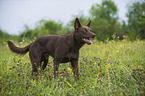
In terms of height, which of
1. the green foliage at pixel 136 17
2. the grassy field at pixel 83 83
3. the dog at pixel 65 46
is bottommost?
the grassy field at pixel 83 83

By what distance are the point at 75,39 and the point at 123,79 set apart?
5.30 ft

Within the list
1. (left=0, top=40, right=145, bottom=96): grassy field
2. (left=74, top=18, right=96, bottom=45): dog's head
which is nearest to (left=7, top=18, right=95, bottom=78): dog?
(left=74, top=18, right=96, bottom=45): dog's head

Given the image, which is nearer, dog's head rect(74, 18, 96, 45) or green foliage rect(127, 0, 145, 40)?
dog's head rect(74, 18, 96, 45)

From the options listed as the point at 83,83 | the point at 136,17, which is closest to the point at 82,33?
the point at 83,83

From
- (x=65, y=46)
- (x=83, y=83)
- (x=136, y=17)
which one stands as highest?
(x=136, y=17)

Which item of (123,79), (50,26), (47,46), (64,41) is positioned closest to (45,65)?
(47,46)

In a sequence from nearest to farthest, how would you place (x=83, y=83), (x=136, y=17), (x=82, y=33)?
(x=83, y=83)
(x=82, y=33)
(x=136, y=17)

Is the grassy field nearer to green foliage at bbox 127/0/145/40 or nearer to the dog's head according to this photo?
the dog's head

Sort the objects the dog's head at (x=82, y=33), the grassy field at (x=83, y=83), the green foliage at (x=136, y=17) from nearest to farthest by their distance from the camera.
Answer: the grassy field at (x=83, y=83)
the dog's head at (x=82, y=33)
the green foliage at (x=136, y=17)

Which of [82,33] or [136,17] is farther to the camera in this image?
[136,17]

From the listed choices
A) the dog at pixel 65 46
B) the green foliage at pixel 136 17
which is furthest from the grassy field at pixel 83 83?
the green foliage at pixel 136 17

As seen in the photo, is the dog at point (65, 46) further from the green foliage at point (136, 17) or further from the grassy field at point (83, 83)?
the green foliage at point (136, 17)

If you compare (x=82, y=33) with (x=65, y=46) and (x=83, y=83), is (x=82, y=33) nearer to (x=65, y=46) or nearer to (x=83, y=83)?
(x=65, y=46)

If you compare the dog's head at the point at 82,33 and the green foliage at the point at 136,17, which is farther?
the green foliage at the point at 136,17
